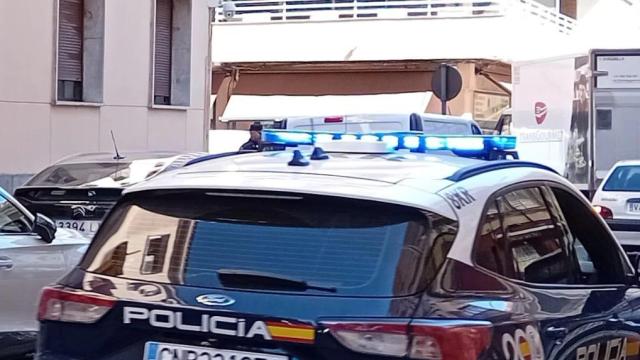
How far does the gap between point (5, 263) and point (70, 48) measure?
11.7 m

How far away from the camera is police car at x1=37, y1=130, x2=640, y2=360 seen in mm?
3793

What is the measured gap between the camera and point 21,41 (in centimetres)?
1700

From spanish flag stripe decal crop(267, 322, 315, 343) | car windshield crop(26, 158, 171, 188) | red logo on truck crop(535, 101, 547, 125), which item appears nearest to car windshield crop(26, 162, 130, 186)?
car windshield crop(26, 158, 171, 188)

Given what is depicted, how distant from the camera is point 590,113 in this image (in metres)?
16.7

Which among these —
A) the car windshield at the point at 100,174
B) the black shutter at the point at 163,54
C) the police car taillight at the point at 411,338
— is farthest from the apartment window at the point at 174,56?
the police car taillight at the point at 411,338

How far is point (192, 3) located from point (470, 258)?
17.8 m

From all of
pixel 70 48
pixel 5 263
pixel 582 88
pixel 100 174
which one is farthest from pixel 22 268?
pixel 70 48

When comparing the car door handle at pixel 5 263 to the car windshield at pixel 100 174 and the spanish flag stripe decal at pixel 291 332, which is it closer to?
the car windshield at pixel 100 174

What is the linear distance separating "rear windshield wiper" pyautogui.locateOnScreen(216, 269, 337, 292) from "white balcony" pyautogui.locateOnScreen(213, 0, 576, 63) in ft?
83.7

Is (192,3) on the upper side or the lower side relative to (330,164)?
upper

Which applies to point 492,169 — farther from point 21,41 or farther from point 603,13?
point 603,13

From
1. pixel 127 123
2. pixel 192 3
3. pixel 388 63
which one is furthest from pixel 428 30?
pixel 127 123

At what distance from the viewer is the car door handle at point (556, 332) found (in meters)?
4.26

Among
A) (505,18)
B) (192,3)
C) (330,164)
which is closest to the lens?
(330,164)
